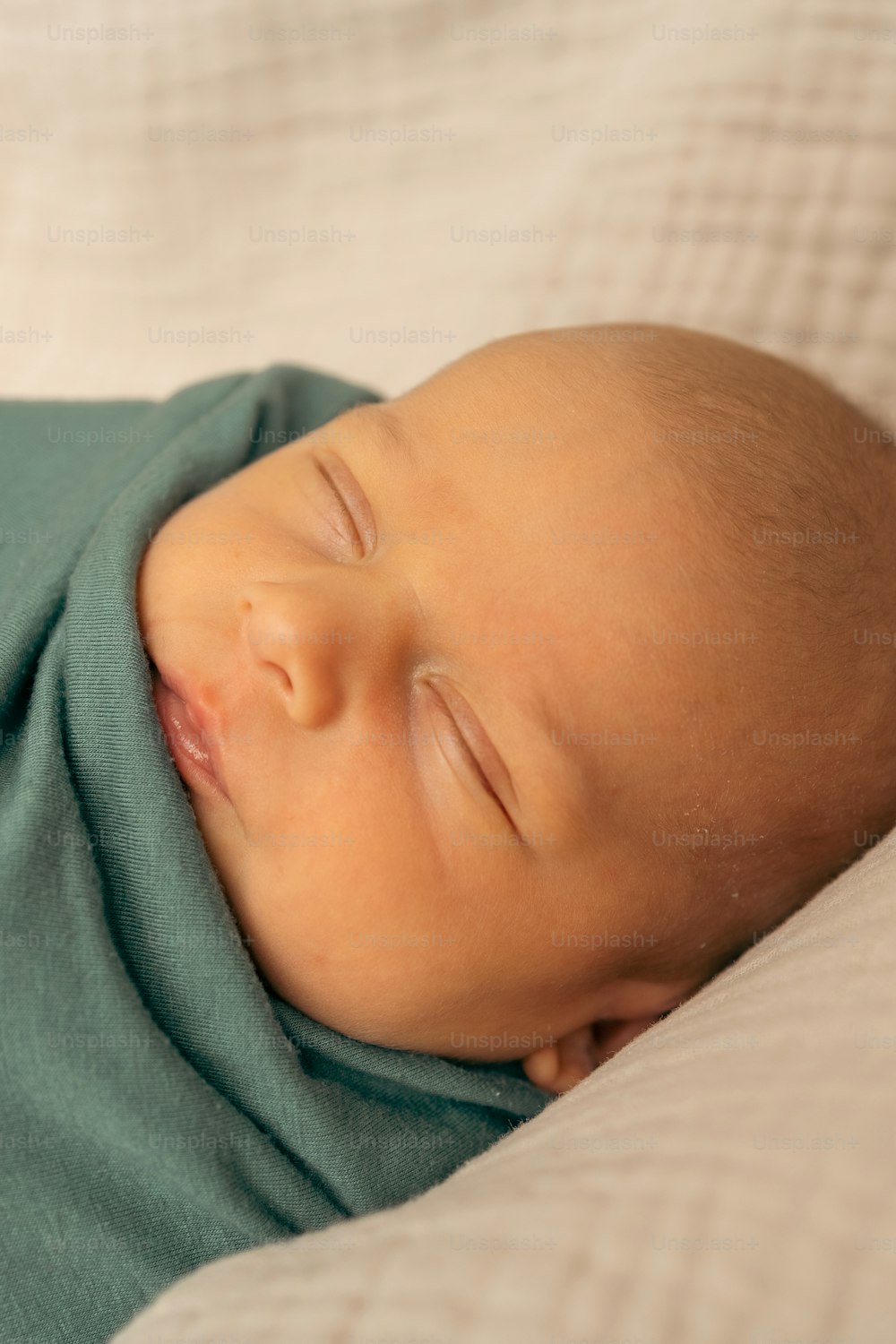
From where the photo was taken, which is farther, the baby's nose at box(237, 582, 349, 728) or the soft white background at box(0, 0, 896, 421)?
the soft white background at box(0, 0, 896, 421)

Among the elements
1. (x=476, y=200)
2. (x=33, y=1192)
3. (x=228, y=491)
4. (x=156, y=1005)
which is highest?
(x=476, y=200)

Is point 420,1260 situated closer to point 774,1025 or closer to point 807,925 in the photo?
point 774,1025

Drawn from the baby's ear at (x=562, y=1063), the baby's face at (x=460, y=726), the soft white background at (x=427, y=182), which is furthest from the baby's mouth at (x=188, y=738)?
the soft white background at (x=427, y=182)

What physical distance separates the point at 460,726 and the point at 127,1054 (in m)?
0.40

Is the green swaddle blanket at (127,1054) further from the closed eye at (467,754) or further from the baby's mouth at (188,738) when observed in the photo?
the closed eye at (467,754)

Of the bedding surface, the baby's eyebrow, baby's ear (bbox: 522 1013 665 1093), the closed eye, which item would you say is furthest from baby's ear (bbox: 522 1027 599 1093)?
the baby's eyebrow

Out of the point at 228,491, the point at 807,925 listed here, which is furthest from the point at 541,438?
the point at 807,925

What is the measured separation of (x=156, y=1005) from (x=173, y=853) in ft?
0.48

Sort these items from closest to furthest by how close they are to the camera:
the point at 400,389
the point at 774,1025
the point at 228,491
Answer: the point at 774,1025 < the point at 228,491 < the point at 400,389

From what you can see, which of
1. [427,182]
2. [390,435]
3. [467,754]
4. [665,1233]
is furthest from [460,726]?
[427,182]

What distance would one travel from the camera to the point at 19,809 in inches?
41.5

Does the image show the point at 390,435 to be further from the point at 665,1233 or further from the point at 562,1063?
the point at 665,1233

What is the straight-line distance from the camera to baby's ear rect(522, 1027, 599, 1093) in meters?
1.22

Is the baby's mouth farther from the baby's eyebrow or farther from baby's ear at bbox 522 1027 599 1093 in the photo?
baby's ear at bbox 522 1027 599 1093
